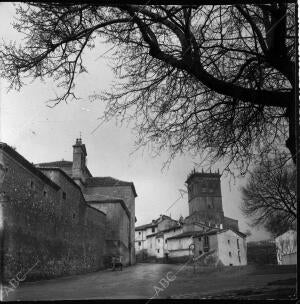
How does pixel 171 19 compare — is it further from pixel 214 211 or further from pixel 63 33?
pixel 214 211

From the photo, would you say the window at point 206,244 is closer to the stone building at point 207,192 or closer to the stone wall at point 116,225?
the stone building at point 207,192

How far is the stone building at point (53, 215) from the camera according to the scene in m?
5.61

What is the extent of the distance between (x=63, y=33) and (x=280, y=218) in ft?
14.6

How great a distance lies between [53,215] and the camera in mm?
14516

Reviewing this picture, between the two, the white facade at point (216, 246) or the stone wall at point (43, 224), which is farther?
the stone wall at point (43, 224)

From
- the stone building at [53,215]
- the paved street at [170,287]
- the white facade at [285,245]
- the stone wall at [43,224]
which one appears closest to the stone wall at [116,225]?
the stone building at [53,215]

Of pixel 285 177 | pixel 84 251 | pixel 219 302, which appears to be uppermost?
pixel 285 177

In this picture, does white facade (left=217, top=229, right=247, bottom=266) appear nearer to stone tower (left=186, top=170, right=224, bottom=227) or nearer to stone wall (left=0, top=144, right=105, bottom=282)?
stone tower (left=186, top=170, right=224, bottom=227)

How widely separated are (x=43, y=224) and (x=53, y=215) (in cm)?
87

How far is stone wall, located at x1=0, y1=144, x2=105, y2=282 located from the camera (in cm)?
714

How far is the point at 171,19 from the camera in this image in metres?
5.12

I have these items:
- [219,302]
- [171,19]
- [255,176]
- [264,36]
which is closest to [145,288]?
[219,302]

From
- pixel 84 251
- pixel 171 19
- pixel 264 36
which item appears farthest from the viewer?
pixel 84 251

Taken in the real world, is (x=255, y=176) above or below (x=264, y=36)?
below
